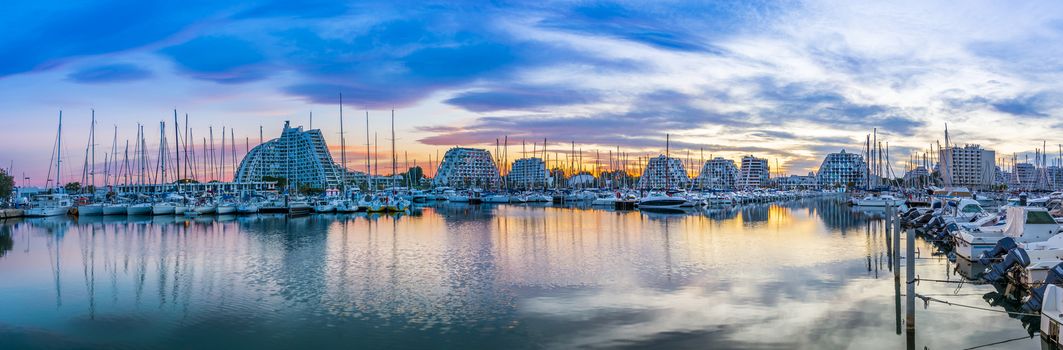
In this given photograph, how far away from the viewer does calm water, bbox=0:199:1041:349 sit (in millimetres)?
17016

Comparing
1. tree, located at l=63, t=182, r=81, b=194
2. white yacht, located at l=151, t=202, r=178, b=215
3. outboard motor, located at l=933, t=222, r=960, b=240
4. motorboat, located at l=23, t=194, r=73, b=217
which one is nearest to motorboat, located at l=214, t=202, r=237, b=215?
white yacht, located at l=151, t=202, r=178, b=215

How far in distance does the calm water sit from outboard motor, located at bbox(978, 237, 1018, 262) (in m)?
1.28

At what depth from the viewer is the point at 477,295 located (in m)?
22.5

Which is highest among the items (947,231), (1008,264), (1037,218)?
(1037,218)

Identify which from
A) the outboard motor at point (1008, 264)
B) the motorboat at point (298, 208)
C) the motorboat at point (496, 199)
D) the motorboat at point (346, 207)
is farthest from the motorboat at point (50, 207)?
the outboard motor at point (1008, 264)

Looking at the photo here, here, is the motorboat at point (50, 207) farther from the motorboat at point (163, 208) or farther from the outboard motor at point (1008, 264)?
the outboard motor at point (1008, 264)

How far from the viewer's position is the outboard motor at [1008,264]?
21.5m

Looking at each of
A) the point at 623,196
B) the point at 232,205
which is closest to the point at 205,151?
the point at 232,205

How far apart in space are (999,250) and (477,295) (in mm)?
19730

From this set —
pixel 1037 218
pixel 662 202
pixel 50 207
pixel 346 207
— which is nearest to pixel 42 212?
pixel 50 207

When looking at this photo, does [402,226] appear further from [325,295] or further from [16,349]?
[16,349]

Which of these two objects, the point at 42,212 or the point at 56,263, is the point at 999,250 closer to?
the point at 56,263

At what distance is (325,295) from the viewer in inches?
891

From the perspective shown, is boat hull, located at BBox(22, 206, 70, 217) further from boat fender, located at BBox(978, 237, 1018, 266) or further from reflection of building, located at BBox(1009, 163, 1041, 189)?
reflection of building, located at BBox(1009, 163, 1041, 189)
